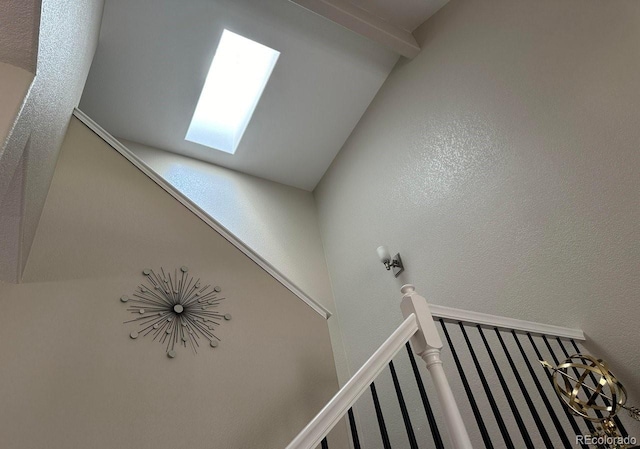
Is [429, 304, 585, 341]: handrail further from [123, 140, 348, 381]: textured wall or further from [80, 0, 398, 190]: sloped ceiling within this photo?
[80, 0, 398, 190]: sloped ceiling

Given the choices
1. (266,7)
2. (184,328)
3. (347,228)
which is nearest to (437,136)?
(347,228)

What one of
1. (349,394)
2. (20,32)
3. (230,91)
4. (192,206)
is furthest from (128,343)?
(230,91)

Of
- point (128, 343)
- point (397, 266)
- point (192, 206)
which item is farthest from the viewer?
point (397, 266)

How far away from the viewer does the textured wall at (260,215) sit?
13.3 feet

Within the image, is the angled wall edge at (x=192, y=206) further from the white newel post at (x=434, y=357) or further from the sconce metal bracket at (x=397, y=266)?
the white newel post at (x=434, y=357)

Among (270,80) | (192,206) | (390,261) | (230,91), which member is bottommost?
(390,261)

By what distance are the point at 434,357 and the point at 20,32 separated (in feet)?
5.54

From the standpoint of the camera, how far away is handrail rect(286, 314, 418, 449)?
3.53 feet

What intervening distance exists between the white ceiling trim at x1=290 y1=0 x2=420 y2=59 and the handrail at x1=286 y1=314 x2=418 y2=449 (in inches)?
110

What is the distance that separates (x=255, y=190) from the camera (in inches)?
181

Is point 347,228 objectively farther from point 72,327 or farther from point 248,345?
point 72,327

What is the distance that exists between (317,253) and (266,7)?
8.02ft

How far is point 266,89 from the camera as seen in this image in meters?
3.98

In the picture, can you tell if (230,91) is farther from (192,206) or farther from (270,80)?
(192,206)
